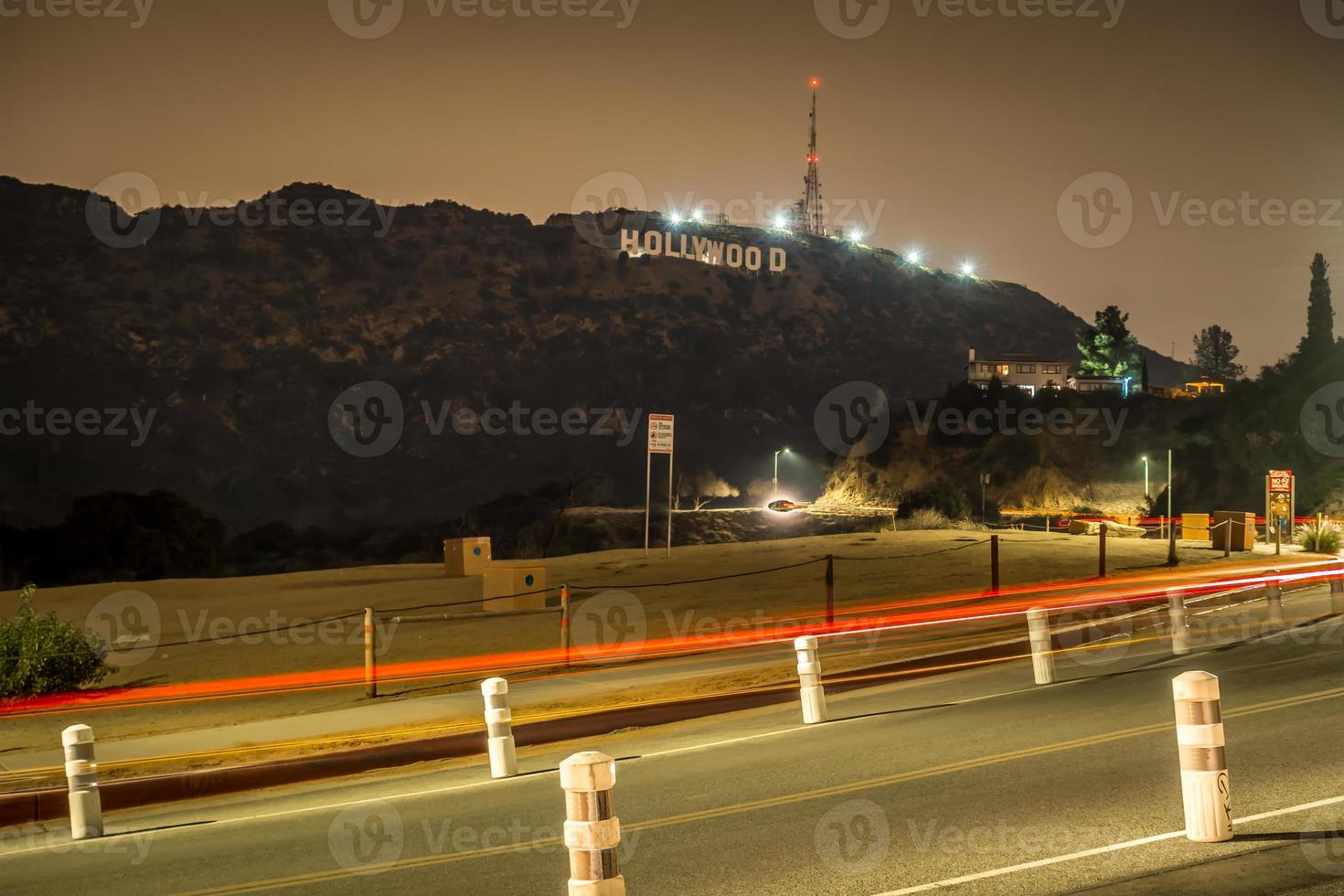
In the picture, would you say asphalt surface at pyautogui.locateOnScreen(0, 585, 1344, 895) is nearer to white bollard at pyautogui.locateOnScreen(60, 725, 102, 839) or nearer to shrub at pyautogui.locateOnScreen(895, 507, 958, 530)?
white bollard at pyautogui.locateOnScreen(60, 725, 102, 839)

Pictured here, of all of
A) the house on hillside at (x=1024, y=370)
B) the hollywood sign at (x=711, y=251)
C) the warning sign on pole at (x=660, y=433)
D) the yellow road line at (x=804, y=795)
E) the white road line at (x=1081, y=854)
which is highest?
the hollywood sign at (x=711, y=251)

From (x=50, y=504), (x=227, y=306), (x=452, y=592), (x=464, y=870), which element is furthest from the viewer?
(x=227, y=306)

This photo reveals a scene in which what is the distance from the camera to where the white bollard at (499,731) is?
34.0 ft

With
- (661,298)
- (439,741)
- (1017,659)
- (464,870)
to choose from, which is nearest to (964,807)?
(464,870)

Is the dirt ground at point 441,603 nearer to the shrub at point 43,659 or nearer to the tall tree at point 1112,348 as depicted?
the shrub at point 43,659

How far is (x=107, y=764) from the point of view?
12.1m

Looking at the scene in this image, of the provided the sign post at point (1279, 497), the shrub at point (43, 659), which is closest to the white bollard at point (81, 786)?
the shrub at point (43, 659)

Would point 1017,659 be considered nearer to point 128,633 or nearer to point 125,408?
point 128,633

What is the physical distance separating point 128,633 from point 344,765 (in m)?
16.6

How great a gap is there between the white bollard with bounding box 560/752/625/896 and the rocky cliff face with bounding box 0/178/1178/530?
117m

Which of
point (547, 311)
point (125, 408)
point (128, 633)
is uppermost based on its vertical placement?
point (547, 311)

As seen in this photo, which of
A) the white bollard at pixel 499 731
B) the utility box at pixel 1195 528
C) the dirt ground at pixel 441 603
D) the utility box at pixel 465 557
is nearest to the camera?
the white bollard at pixel 499 731

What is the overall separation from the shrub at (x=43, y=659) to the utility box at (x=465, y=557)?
50.1 feet

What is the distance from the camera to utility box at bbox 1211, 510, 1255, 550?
34.5 meters
